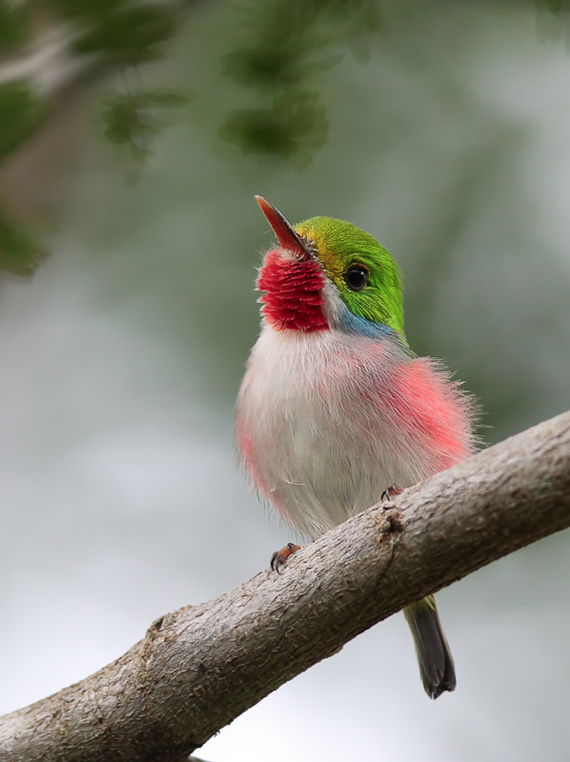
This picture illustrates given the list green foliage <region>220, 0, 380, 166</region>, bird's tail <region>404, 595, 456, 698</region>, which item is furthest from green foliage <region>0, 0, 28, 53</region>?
bird's tail <region>404, 595, 456, 698</region>

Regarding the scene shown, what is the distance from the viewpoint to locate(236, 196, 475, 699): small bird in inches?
129

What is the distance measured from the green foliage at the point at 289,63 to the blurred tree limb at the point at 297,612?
3.88 ft

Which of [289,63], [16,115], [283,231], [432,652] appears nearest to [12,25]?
[16,115]

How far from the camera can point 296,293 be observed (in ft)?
11.3

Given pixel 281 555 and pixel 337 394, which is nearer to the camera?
pixel 281 555

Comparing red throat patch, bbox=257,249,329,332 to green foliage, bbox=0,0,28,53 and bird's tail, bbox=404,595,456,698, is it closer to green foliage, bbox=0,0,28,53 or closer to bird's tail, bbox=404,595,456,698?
bird's tail, bbox=404,595,456,698

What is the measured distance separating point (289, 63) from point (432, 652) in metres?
2.41

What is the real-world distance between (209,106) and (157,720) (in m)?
4.51

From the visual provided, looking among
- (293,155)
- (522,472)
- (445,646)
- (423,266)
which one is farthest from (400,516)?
(423,266)

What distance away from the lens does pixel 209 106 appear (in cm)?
601

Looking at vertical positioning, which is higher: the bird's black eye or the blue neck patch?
the bird's black eye

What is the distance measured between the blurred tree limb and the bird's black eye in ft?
4.84

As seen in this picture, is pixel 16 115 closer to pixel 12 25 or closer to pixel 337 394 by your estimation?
pixel 12 25

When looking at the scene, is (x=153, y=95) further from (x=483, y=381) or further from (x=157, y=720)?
(x=483, y=381)
